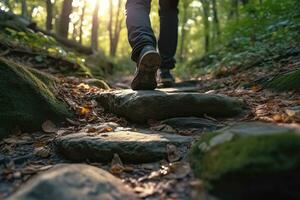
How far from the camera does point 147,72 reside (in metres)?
3.12

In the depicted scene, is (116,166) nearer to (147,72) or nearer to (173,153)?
(173,153)

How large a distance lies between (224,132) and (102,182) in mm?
662

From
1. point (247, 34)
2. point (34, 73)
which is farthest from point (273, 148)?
point (247, 34)

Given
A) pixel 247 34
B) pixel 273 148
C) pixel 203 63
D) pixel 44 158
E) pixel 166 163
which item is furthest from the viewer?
pixel 203 63

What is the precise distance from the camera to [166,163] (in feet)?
6.90

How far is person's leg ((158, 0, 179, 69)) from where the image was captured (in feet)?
13.2

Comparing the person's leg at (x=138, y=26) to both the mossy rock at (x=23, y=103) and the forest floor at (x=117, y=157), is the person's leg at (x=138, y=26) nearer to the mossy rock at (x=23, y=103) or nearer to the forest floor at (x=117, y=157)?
the forest floor at (x=117, y=157)

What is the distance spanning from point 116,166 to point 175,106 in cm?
90

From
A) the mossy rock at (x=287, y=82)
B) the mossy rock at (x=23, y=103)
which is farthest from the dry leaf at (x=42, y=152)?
the mossy rock at (x=287, y=82)

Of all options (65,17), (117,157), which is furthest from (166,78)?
(65,17)

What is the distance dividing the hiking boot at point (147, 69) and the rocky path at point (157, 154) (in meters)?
0.21

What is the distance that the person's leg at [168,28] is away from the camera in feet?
13.2

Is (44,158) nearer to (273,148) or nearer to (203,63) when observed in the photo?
(273,148)

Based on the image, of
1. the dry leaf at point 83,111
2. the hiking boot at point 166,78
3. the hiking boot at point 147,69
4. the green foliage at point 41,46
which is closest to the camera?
the hiking boot at point 147,69
